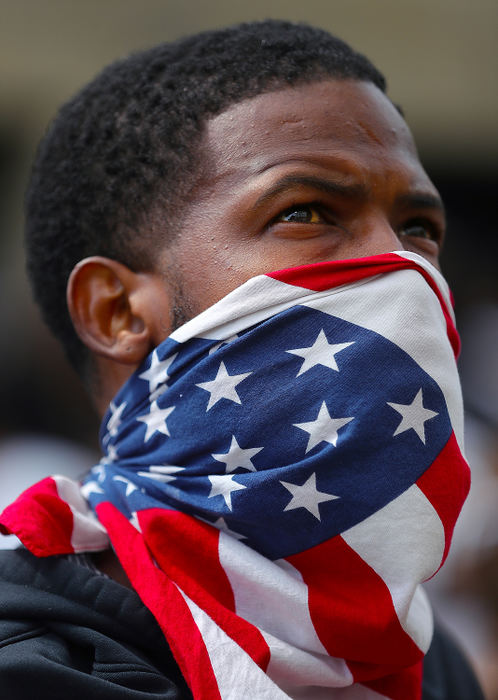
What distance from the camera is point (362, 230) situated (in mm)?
1863

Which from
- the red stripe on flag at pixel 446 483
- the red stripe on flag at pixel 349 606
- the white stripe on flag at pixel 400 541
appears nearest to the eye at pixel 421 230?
the red stripe on flag at pixel 446 483

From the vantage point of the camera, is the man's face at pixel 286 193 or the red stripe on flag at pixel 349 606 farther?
the man's face at pixel 286 193

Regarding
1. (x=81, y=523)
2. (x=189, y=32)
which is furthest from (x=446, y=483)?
(x=189, y=32)

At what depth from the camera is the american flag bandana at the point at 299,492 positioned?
158 centimetres

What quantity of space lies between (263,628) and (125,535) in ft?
1.17

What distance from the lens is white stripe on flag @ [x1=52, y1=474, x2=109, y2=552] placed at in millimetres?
1738

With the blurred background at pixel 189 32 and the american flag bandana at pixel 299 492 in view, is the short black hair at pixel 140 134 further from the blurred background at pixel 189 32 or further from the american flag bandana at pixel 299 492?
the blurred background at pixel 189 32

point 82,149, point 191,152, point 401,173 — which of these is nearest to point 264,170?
point 191,152

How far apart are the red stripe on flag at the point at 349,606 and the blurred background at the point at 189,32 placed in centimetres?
309

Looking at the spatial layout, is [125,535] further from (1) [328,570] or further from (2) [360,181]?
(2) [360,181]

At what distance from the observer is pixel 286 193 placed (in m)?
1.82

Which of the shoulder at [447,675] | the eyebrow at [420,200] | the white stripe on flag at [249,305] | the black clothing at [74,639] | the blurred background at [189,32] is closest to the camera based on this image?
the black clothing at [74,639]

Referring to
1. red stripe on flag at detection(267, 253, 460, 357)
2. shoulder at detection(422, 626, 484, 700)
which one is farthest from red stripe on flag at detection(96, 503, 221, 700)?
shoulder at detection(422, 626, 484, 700)

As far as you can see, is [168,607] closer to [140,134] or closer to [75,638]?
[75,638]
